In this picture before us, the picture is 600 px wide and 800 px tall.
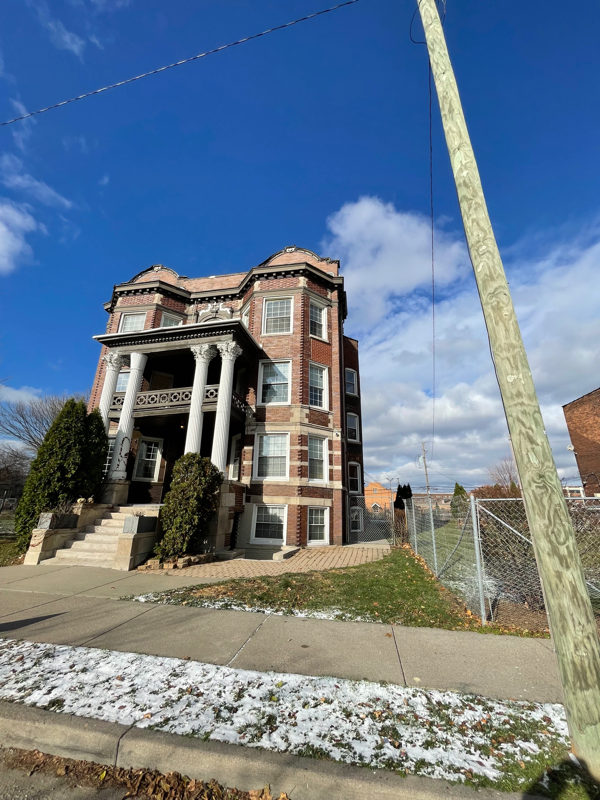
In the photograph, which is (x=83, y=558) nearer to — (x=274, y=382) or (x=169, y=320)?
(x=274, y=382)

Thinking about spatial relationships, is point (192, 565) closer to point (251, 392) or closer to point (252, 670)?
point (252, 670)

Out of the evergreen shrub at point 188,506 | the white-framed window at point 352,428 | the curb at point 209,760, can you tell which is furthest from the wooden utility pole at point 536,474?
the white-framed window at point 352,428

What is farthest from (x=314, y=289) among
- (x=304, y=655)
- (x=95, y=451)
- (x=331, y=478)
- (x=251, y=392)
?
(x=304, y=655)

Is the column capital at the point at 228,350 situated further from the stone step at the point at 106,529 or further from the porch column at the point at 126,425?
the stone step at the point at 106,529

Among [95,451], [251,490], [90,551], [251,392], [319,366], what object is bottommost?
[90,551]

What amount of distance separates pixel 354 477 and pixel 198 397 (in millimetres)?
13074

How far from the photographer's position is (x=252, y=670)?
3.40 m

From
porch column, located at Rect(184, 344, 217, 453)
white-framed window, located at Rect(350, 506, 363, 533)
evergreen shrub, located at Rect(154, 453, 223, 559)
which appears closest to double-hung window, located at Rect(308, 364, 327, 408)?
porch column, located at Rect(184, 344, 217, 453)

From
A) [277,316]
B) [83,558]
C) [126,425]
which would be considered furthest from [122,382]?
[83,558]

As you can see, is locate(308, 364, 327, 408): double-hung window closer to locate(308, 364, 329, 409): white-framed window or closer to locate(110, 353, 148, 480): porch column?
locate(308, 364, 329, 409): white-framed window

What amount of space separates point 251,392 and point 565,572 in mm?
14050

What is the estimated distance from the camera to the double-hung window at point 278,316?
16.4 m

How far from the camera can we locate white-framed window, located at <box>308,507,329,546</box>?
554 inches

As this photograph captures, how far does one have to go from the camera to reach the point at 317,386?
16.1 metres
